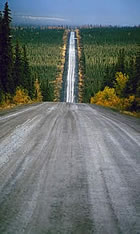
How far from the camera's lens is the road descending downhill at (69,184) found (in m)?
2.48

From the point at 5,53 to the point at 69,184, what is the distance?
30.5m

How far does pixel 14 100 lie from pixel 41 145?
2713 centimetres

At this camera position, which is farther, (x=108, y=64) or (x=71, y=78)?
(x=108, y=64)

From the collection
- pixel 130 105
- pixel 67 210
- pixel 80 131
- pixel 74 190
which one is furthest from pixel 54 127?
pixel 130 105

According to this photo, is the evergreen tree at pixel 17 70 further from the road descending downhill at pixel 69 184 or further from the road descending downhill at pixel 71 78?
the road descending downhill at pixel 69 184

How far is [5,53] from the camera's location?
103ft

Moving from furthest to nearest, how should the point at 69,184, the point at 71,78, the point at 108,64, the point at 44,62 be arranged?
the point at 44,62 → the point at 108,64 → the point at 71,78 → the point at 69,184

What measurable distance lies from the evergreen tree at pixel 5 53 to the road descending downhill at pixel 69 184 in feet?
89.0

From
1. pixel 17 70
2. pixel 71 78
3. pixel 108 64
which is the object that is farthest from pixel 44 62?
pixel 17 70

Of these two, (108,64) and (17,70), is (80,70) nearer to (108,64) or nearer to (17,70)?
(108,64)

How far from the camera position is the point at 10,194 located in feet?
9.98

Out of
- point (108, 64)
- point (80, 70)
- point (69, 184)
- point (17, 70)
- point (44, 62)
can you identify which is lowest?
point (69, 184)

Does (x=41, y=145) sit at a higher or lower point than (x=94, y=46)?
lower

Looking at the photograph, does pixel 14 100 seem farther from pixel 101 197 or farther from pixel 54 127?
pixel 101 197
